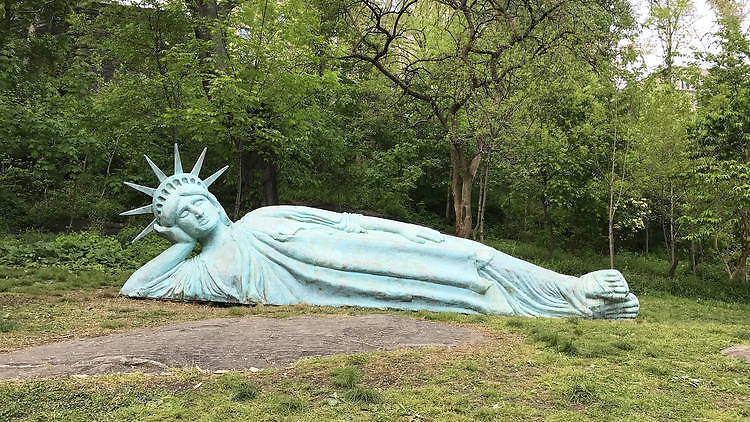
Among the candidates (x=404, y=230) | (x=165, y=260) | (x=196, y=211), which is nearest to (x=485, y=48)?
(x=404, y=230)

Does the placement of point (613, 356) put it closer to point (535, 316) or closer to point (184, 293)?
point (535, 316)

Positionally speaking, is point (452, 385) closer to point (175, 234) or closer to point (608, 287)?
point (608, 287)

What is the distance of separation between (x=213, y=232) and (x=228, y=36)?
15.6 feet

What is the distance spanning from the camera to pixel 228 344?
4.32m

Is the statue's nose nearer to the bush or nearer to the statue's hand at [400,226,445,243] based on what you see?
the statue's hand at [400,226,445,243]

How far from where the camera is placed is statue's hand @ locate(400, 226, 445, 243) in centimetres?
693

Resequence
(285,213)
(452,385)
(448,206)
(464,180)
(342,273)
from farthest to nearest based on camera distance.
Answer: (448,206) → (464,180) → (285,213) → (342,273) → (452,385)

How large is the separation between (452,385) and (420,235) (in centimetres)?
355

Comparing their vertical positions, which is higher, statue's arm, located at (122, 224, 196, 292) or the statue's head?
the statue's head

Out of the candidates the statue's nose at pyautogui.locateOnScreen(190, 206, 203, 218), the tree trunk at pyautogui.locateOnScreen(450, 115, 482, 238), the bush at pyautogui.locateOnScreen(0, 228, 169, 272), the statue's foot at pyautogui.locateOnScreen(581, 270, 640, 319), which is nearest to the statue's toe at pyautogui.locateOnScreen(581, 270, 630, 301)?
the statue's foot at pyautogui.locateOnScreen(581, 270, 640, 319)

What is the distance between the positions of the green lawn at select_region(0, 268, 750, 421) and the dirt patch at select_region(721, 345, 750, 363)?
0.12 m

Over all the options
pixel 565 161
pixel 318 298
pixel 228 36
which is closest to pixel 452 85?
pixel 565 161

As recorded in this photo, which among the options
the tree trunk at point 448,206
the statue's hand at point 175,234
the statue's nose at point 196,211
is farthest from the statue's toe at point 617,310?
the tree trunk at point 448,206

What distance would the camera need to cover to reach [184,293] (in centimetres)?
657
